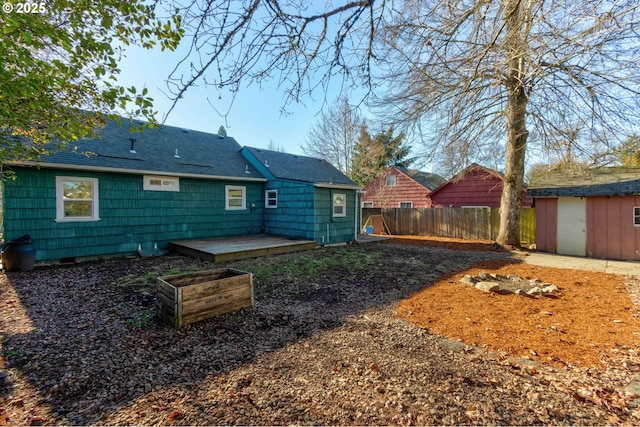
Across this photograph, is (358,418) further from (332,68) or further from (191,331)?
(332,68)

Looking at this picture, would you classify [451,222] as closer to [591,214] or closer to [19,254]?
[591,214]

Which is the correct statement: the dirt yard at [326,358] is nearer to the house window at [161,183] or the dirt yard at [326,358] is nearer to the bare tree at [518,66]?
the bare tree at [518,66]

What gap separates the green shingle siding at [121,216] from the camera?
6.99 metres

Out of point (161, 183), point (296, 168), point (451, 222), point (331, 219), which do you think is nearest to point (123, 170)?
point (161, 183)

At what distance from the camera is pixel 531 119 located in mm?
9055

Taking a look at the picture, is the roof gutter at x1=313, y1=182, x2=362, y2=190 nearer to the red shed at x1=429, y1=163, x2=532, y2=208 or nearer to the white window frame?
the white window frame

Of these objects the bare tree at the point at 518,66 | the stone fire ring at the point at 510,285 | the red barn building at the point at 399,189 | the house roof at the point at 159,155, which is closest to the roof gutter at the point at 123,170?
the house roof at the point at 159,155

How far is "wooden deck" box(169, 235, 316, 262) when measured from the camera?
791cm

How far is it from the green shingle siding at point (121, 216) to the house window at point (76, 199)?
0.11m

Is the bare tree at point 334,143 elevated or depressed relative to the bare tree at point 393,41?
elevated

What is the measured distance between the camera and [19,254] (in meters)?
6.59

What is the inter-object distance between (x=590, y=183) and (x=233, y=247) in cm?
1172

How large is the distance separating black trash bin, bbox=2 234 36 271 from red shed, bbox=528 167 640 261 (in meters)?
14.5

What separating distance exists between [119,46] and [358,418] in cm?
598
